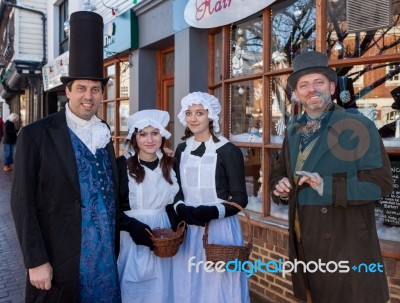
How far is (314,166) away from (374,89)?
142 cm

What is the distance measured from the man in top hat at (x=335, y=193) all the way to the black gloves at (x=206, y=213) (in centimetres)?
64

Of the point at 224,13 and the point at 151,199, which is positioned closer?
the point at 151,199

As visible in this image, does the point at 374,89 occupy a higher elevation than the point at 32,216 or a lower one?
higher

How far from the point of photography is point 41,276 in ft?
7.10

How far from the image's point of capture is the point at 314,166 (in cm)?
211

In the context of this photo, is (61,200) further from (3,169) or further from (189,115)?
(3,169)

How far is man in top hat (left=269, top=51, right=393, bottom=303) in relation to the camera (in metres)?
1.99

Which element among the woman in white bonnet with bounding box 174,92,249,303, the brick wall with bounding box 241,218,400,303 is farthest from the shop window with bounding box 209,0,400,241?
the woman in white bonnet with bounding box 174,92,249,303

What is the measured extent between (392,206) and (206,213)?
1496 mm

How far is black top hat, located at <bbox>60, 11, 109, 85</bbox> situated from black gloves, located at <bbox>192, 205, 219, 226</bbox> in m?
1.08

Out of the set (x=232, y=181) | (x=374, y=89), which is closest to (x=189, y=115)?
(x=232, y=181)

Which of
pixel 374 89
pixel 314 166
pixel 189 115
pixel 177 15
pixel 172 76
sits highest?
pixel 177 15

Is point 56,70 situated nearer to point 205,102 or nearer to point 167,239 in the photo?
point 205,102

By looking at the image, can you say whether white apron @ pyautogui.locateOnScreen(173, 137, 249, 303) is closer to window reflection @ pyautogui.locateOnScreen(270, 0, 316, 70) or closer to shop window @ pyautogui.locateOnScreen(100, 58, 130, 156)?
window reflection @ pyautogui.locateOnScreen(270, 0, 316, 70)
